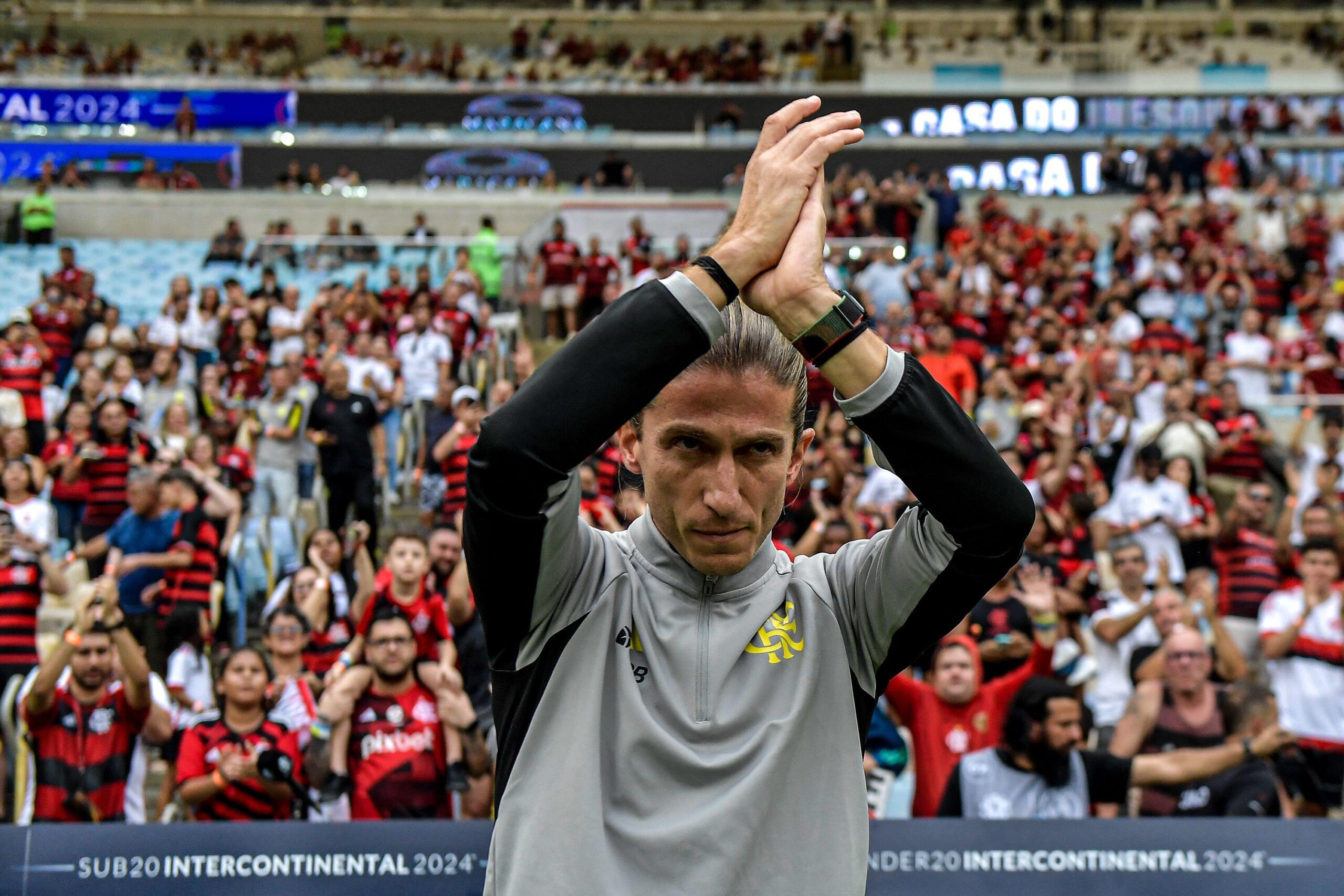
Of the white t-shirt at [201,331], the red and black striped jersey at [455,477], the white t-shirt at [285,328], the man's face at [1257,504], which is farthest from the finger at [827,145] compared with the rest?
the white t-shirt at [201,331]

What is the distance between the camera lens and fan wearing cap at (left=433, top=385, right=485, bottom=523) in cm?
910

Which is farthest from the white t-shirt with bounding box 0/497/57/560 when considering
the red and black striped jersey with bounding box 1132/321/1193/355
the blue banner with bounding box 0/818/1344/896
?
the red and black striped jersey with bounding box 1132/321/1193/355

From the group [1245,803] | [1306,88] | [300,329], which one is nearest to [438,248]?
[300,329]

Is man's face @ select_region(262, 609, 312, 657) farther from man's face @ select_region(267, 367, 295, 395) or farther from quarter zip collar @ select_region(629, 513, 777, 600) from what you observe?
quarter zip collar @ select_region(629, 513, 777, 600)

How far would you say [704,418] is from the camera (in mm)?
1813

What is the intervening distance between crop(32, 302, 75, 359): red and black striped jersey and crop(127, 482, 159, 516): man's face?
204 inches

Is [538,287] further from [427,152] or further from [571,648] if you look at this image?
[571,648]

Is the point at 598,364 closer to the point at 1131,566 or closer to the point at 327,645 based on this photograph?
the point at 327,645

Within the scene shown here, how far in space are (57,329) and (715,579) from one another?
1275 centimetres

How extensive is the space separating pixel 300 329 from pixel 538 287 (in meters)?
3.36

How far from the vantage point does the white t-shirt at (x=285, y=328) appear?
12.1 m

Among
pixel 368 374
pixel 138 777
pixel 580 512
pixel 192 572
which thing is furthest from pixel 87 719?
pixel 368 374

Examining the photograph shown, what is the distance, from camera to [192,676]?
23.5 feet

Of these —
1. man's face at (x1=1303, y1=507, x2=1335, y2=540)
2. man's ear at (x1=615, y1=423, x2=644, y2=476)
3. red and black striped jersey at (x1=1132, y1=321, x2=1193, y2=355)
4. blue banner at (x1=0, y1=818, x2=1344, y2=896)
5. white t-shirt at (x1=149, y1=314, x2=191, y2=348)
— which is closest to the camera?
man's ear at (x1=615, y1=423, x2=644, y2=476)
